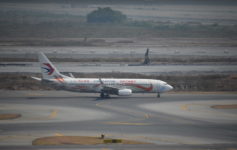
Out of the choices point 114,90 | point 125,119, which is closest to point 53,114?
point 125,119

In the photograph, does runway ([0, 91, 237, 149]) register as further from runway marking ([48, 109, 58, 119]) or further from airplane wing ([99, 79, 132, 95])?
airplane wing ([99, 79, 132, 95])

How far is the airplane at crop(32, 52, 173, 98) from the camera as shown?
260ft

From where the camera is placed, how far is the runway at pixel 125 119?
50.5 metres

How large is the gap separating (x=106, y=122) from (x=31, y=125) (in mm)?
9391

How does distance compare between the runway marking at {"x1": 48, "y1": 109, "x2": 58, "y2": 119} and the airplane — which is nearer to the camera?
the runway marking at {"x1": 48, "y1": 109, "x2": 58, "y2": 119}

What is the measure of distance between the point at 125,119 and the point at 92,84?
1899cm

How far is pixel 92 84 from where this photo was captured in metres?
80.1

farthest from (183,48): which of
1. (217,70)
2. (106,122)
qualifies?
(106,122)

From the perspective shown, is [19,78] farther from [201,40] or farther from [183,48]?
[201,40]

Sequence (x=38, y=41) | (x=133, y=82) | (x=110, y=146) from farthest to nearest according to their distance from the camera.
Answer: (x=38, y=41), (x=133, y=82), (x=110, y=146)

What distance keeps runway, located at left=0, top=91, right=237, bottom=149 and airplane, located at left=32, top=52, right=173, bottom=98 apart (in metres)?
1.45

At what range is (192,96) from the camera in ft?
273

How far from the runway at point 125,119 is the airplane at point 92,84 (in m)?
1.45

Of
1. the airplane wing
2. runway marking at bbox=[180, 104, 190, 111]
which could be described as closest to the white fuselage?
the airplane wing
